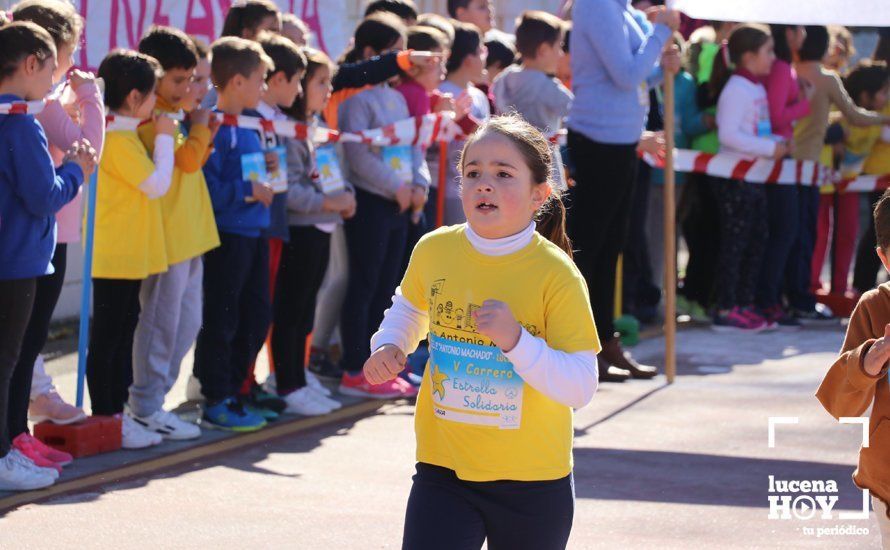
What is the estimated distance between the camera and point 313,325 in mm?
8742

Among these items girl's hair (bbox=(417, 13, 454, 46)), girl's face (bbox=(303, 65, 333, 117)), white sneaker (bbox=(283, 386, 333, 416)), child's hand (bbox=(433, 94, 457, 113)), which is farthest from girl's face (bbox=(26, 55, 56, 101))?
girl's hair (bbox=(417, 13, 454, 46))

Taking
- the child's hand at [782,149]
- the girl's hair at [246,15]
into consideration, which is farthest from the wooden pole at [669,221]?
the girl's hair at [246,15]

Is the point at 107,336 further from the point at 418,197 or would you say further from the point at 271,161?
the point at 418,197

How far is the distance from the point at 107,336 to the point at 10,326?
878 mm

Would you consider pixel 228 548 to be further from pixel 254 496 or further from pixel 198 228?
pixel 198 228

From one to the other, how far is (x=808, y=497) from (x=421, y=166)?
338 centimetres

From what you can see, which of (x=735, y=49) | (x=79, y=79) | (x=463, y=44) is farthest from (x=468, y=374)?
(x=735, y=49)

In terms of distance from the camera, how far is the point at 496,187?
4.14 meters

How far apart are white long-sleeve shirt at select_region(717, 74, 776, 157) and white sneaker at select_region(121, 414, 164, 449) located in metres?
5.51

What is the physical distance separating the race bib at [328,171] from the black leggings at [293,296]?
243 mm

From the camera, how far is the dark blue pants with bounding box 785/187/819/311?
12273 millimetres

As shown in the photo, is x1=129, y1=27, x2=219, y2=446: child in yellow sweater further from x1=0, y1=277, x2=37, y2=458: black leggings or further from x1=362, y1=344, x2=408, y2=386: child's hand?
x1=362, y1=344, x2=408, y2=386: child's hand

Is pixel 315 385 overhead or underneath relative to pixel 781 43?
underneath

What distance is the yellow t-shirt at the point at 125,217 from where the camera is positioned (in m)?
7.08
